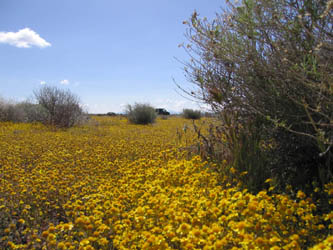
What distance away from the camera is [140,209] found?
107 inches

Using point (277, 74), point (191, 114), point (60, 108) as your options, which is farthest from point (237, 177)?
point (191, 114)

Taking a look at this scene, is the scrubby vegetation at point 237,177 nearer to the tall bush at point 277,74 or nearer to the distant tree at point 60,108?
the tall bush at point 277,74

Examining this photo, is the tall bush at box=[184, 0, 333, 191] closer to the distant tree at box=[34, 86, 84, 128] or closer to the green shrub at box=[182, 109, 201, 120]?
the distant tree at box=[34, 86, 84, 128]

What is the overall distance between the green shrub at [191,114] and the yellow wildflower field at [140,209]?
55.6ft

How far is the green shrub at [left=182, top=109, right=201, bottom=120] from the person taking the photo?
23.3m

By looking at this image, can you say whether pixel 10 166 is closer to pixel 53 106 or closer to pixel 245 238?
pixel 245 238

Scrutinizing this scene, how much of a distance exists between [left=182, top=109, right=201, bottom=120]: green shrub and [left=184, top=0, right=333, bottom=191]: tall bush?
19200 mm

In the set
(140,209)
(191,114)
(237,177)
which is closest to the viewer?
(140,209)

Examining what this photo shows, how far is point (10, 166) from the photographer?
16.8 ft

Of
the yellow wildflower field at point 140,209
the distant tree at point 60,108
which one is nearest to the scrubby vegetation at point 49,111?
the distant tree at point 60,108

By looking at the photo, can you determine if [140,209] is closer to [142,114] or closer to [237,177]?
[237,177]

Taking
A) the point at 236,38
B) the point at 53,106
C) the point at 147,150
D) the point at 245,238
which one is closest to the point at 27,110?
the point at 53,106

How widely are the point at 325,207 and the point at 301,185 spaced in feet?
1.89

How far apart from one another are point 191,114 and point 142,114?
24.4ft
